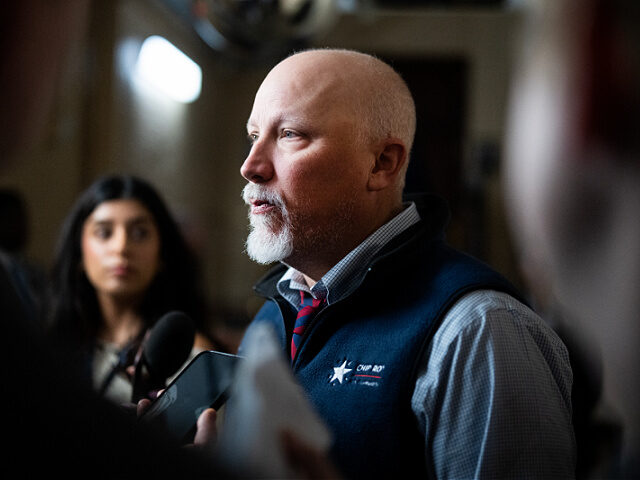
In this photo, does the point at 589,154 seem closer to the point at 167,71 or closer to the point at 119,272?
the point at 119,272

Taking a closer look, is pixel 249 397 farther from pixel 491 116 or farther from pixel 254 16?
pixel 491 116

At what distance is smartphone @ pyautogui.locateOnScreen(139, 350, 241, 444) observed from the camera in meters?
0.87

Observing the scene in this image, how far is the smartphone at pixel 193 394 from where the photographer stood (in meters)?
0.87

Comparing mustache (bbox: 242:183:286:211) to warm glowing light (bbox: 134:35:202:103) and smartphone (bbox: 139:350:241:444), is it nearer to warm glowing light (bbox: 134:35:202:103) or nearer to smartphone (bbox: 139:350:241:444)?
smartphone (bbox: 139:350:241:444)

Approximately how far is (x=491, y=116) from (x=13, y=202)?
5038 millimetres

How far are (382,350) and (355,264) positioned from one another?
0.78 feet

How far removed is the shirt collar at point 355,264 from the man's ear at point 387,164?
0.08 meters

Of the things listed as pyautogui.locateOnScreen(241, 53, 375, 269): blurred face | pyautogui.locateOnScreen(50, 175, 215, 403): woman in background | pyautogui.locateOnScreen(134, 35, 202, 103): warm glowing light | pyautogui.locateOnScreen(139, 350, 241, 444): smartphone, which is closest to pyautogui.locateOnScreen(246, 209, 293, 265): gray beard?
pyautogui.locateOnScreen(241, 53, 375, 269): blurred face

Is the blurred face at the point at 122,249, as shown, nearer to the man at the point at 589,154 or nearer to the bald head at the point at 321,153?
the bald head at the point at 321,153

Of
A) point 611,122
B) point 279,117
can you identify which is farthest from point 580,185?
point 279,117

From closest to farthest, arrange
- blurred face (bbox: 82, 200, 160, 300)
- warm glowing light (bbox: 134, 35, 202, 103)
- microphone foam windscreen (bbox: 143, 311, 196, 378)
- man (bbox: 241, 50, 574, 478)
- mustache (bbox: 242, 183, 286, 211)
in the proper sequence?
man (bbox: 241, 50, 574, 478) < microphone foam windscreen (bbox: 143, 311, 196, 378) < mustache (bbox: 242, 183, 286, 211) < blurred face (bbox: 82, 200, 160, 300) < warm glowing light (bbox: 134, 35, 202, 103)

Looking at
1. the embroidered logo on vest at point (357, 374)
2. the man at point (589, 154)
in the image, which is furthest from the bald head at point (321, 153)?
the man at point (589, 154)

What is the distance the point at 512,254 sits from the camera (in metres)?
6.58

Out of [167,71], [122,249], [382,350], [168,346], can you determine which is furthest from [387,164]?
[167,71]
